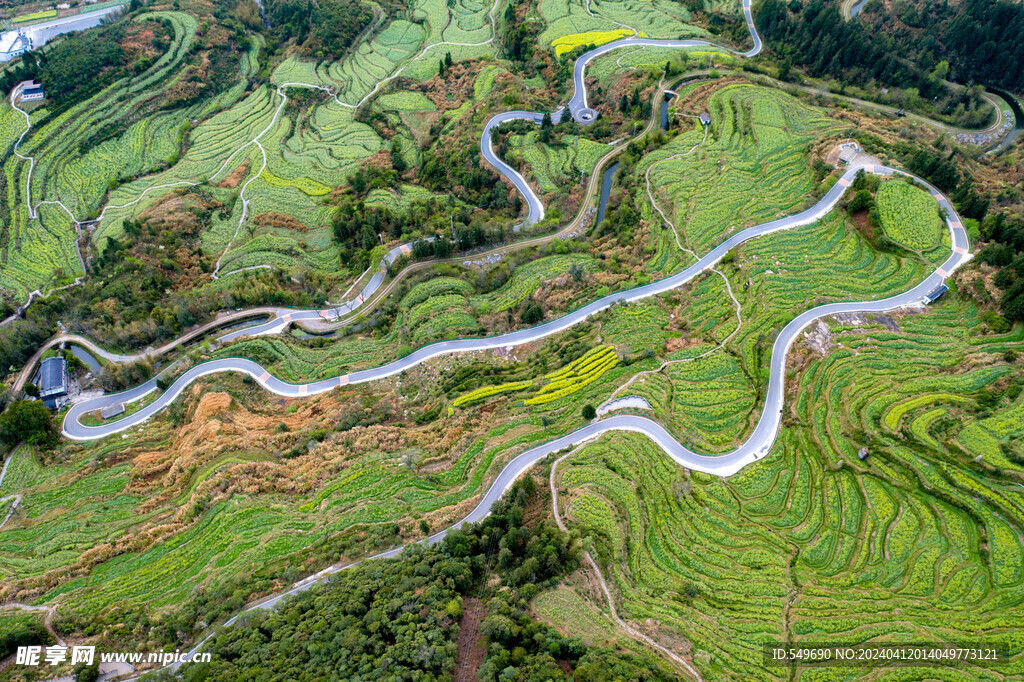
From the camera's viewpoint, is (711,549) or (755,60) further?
(755,60)

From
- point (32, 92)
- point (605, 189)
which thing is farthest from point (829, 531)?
point (32, 92)

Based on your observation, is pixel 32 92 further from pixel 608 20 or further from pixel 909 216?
pixel 909 216

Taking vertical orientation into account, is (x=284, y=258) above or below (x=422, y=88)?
below

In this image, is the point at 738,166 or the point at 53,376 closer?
the point at 53,376

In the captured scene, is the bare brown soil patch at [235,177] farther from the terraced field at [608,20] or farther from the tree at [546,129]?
the terraced field at [608,20]

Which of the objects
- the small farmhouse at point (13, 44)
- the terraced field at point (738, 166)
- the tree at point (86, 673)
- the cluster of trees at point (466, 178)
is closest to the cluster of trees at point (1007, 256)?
the terraced field at point (738, 166)

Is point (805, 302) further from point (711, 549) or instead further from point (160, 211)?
point (160, 211)

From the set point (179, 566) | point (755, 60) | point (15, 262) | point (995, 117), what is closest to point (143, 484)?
point (179, 566)
